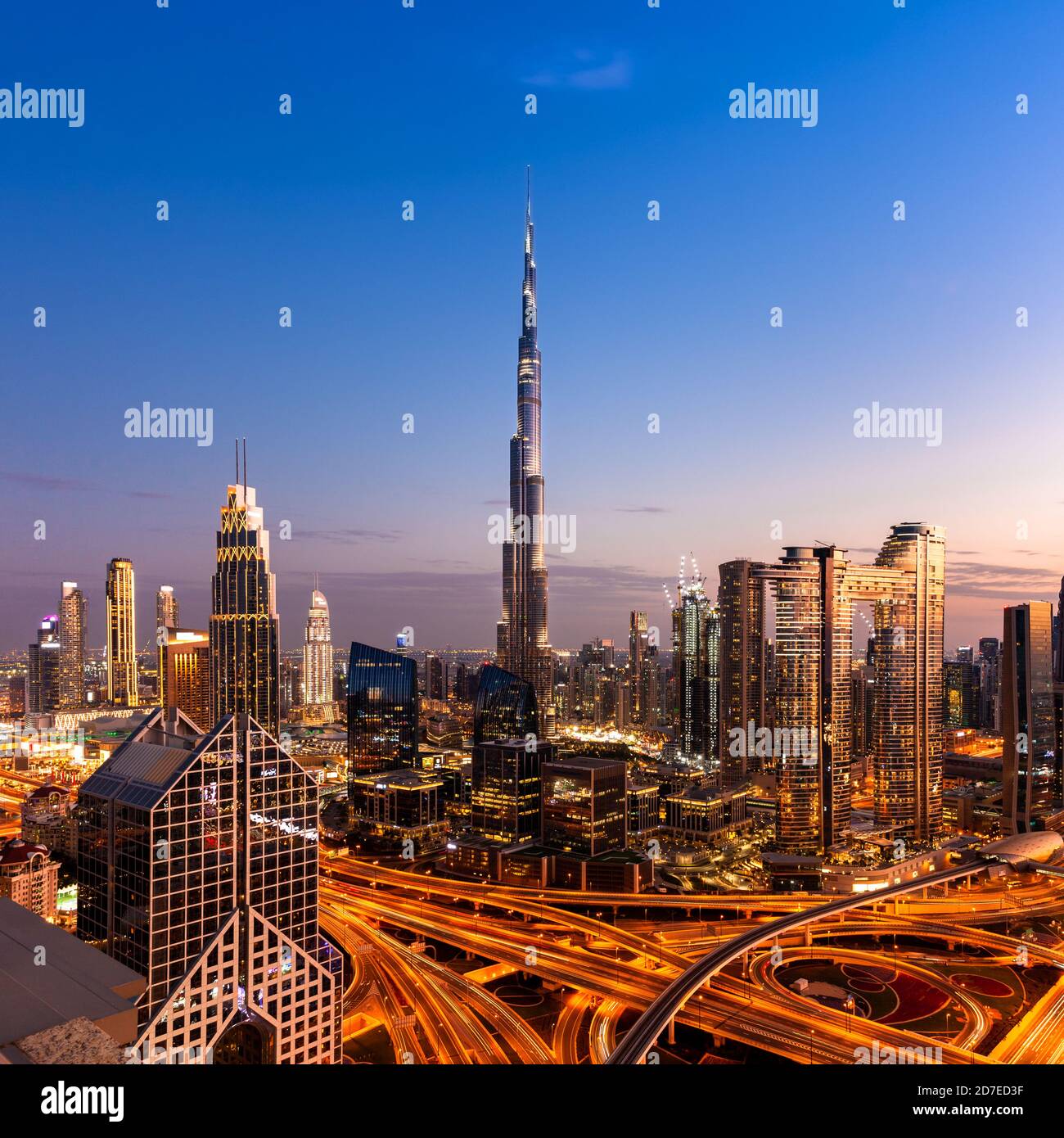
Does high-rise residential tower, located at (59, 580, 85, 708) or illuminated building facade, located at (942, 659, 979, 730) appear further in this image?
high-rise residential tower, located at (59, 580, 85, 708)

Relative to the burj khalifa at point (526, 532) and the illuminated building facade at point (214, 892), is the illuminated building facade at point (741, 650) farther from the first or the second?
the illuminated building facade at point (214, 892)

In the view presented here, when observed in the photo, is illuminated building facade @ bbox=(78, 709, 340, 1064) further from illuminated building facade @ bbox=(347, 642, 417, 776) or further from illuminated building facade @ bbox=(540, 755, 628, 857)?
illuminated building facade @ bbox=(347, 642, 417, 776)

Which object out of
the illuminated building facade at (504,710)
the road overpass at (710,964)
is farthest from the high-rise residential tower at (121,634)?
the road overpass at (710,964)

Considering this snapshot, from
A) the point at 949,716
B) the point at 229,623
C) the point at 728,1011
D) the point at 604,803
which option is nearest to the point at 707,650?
the point at 949,716

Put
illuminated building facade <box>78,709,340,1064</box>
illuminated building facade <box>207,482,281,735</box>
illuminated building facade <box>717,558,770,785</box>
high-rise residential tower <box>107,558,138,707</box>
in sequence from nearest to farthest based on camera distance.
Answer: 1. illuminated building facade <box>78,709,340,1064</box>
2. illuminated building facade <box>717,558,770,785</box>
3. illuminated building facade <box>207,482,281,735</box>
4. high-rise residential tower <box>107,558,138,707</box>

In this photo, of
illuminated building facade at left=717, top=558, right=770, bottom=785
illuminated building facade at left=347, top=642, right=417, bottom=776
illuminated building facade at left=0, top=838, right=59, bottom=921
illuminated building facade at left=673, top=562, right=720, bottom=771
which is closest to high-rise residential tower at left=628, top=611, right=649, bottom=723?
illuminated building facade at left=673, top=562, right=720, bottom=771

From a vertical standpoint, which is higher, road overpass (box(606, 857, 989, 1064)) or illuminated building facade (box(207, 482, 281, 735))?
illuminated building facade (box(207, 482, 281, 735))

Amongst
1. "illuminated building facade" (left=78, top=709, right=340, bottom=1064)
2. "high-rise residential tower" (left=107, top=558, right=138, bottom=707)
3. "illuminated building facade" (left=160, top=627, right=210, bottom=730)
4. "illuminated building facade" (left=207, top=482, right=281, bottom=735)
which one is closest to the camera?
"illuminated building facade" (left=78, top=709, right=340, bottom=1064)
